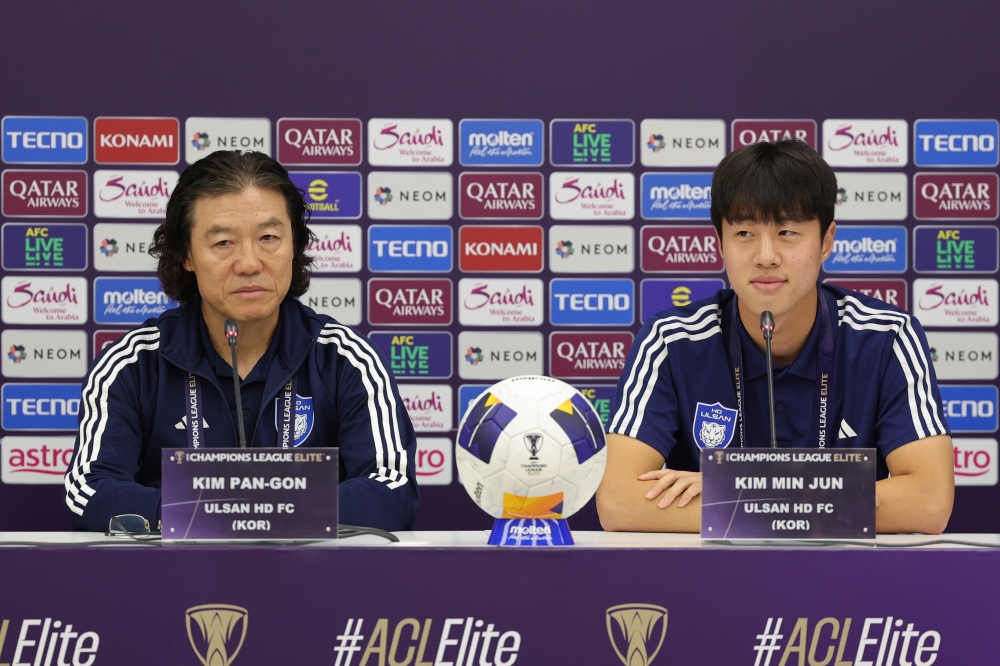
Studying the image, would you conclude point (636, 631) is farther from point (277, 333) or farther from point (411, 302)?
point (411, 302)

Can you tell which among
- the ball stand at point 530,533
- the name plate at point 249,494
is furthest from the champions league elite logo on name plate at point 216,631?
the ball stand at point 530,533

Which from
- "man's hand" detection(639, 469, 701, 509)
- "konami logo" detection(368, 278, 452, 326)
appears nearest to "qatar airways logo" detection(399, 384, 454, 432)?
"konami logo" detection(368, 278, 452, 326)

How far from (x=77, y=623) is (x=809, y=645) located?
753 mm

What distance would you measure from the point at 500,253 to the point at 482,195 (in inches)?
6.6

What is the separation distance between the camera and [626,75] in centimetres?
271

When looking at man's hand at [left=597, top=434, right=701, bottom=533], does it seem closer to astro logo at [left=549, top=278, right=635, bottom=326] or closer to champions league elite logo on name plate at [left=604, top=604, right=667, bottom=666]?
champions league elite logo on name plate at [left=604, top=604, right=667, bottom=666]

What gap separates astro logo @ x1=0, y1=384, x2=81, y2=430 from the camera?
2.71 meters

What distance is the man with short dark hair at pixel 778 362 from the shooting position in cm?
163

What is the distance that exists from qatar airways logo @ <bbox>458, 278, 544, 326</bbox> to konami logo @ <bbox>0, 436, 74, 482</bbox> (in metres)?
1.15

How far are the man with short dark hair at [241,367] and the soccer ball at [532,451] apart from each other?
490mm

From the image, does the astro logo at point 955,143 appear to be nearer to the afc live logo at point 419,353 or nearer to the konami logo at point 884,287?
the konami logo at point 884,287

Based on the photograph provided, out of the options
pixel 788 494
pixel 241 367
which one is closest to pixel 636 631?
pixel 788 494

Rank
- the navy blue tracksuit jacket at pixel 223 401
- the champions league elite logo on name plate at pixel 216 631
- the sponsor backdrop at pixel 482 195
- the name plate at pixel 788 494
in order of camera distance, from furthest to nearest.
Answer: the sponsor backdrop at pixel 482 195, the navy blue tracksuit jacket at pixel 223 401, the name plate at pixel 788 494, the champions league elite logo on name plate at pixel 216 631

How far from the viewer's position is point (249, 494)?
111cm
